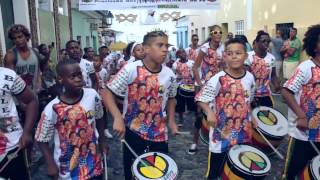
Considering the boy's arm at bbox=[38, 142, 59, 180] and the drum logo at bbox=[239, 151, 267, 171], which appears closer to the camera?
the boy's arm at bbox=[38, 142, 59, 180]

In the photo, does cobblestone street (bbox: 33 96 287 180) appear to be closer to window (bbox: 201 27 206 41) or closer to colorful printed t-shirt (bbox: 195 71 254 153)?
colorful printed t-shirt (bbox: 195 71 254 153)

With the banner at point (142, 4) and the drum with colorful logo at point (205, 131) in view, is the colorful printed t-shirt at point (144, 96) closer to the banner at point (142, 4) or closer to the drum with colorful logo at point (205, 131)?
the drum with colorful logo at point (205, 131)

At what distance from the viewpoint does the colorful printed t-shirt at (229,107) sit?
144 inches

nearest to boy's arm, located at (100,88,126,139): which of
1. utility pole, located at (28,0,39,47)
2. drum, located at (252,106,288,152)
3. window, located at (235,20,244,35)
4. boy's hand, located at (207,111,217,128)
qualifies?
boy's hand, located at (207,111,217,128)

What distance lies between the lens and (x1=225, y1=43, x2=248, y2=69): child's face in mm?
3652

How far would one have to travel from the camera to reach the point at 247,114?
3719 mm

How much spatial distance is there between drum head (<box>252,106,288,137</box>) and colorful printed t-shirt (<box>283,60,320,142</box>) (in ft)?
2.70

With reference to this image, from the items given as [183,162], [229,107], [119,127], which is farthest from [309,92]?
[183,162]

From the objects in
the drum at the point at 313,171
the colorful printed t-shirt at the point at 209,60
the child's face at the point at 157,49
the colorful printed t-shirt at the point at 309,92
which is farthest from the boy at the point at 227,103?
the colorful printed t-shirt at the point at 209,60

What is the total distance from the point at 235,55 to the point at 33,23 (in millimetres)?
8398

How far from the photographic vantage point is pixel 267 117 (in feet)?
15.0

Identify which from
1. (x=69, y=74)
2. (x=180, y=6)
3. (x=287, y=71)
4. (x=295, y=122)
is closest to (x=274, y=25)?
(x=287, y=71)

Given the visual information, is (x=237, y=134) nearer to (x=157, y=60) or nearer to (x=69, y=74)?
(x=157, y=60)

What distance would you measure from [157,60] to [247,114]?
1.00 m
